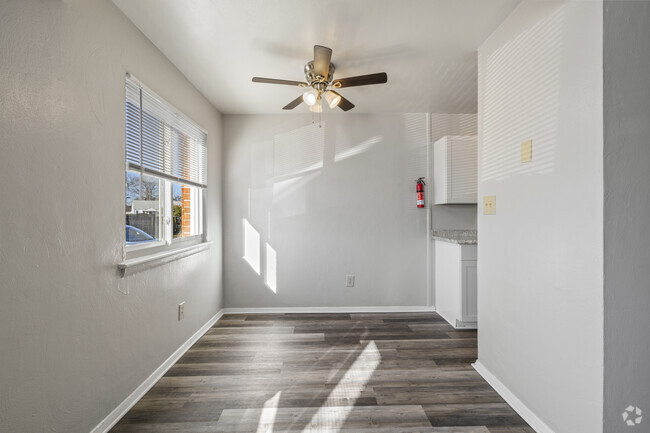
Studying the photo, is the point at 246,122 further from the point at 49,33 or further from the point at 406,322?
the point at 406,322

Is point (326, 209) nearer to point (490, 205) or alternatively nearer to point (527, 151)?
point (490, 205)

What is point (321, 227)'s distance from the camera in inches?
148

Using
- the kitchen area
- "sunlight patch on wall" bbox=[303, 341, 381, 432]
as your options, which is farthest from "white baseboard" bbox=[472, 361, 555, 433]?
the kitchen area

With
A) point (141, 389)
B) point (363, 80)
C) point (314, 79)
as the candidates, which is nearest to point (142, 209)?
point (141, 389)

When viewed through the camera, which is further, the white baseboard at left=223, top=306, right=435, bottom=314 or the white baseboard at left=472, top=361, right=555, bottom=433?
the white baseboard at left=223, top=306, right=435, bottom=314

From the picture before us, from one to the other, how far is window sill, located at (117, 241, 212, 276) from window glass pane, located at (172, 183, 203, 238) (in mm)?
192

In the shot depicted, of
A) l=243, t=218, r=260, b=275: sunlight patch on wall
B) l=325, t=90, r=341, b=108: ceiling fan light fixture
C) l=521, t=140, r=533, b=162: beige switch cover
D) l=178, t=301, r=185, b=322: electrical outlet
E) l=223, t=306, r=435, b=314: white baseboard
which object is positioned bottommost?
l=223, t=306, r=435, b=314: white baseboard

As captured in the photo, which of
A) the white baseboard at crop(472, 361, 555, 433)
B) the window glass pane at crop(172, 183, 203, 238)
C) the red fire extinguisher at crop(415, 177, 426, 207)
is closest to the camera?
the white baseboard at crop(472, 361, 555, 433)

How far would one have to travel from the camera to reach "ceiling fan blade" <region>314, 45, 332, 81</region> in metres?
2.00

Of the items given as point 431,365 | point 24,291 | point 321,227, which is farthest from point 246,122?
point 431,365

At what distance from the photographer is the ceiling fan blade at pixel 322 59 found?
6.57ft

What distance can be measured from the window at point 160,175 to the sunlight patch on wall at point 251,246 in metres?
0.59

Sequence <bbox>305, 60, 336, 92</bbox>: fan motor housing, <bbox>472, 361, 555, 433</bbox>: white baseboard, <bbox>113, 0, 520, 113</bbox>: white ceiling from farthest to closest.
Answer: <bbox>305, 60, 336, 92</bbox>: fan motor housing
<bbox>113, 0, 520, 113</bbox>: white ceiling
<bbox>472, 361, 555, 433</bbox>: white baseboard

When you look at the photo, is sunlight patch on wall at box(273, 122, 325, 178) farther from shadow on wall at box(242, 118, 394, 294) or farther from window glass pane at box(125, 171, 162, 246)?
window glass pane at box(125, 171, 162, 246)
